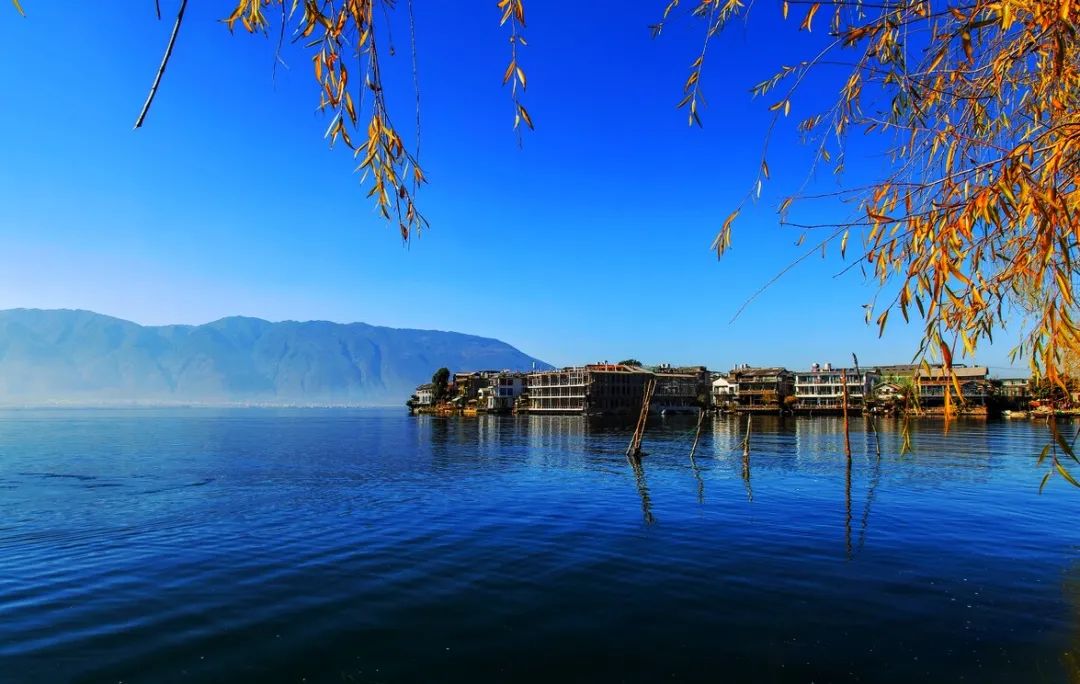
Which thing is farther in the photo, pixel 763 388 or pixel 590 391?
pixel 763 388

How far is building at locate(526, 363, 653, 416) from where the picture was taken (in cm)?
14700

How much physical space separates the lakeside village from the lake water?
315 ft

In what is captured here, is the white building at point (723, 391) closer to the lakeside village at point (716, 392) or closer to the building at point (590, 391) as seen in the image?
the lakeside village at point (716, 392)

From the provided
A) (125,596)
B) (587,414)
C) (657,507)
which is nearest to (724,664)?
(125,596)

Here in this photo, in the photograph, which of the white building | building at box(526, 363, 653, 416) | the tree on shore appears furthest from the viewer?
the tree on shore

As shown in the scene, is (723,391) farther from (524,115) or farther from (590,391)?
(524,115)

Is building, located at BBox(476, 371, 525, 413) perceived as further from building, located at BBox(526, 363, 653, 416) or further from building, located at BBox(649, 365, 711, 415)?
building, located at BBox(649, 365, 711, 415)

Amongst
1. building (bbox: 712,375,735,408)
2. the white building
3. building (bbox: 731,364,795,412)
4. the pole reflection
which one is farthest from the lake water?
the white building

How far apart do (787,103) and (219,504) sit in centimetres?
3040

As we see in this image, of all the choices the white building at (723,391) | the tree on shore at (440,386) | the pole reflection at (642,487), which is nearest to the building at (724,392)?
the white building at (723,391)

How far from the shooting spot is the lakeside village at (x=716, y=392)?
128000 millimetres

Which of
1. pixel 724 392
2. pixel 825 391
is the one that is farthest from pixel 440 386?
pixel 825 391

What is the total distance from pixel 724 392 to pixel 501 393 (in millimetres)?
62919

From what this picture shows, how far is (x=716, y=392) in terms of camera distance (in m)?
164
